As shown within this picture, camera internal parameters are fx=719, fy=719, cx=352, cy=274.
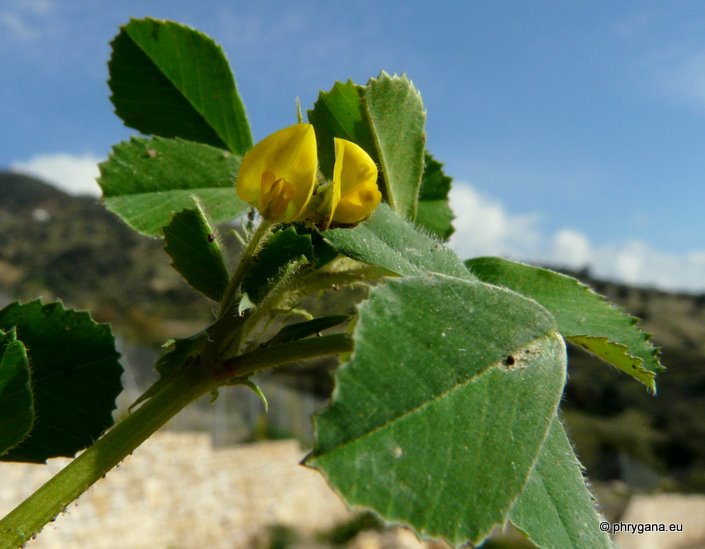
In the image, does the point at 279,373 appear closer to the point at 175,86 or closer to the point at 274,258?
the point at 175,86

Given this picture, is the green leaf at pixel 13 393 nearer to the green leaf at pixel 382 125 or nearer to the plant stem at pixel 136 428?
the plant stem at pixel 136 428

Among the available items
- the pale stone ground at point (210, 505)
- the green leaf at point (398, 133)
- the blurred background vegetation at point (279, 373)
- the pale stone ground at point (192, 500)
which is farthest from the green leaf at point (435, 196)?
the blurred background vegetation at point (279, 373)

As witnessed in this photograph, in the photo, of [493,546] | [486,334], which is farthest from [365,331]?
[493,546]

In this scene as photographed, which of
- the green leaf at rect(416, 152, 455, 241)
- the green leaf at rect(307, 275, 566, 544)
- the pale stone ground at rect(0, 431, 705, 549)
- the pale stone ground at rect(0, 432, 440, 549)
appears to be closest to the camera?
the green leaf at rect(307, 275, 566, 544)

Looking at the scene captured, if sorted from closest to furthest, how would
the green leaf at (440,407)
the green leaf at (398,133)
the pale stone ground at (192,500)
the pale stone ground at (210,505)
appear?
the green leaf at (440,407), the green leaf at (398,133), the pale stone ground at (192,500), the pale stone ground at (210,505)

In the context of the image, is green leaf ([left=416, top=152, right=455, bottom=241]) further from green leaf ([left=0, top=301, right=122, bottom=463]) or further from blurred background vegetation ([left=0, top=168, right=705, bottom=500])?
blurred background vegetation ([left=0, top=168, right=705, bottom=500])

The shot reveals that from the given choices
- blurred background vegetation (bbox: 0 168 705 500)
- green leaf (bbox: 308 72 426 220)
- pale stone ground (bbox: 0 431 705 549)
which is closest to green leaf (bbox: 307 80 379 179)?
green leaf (bbox: 308 72 426 220)
